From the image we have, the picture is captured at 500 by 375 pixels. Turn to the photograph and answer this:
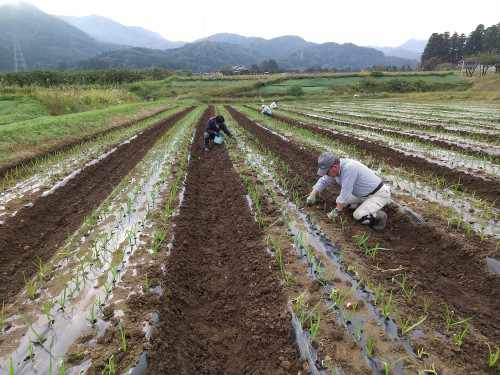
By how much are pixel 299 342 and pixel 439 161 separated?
6.22m

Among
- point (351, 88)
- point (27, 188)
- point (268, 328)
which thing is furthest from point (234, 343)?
point (351, 88)

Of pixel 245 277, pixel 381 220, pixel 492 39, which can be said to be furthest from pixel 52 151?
pixel 492 39

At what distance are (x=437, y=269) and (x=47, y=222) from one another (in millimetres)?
5800

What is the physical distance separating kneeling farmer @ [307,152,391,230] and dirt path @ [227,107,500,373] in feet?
0.68

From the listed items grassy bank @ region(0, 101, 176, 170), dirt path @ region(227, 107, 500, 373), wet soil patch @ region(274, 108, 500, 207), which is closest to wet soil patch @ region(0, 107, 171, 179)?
grassy bank @ region(0, 101, 176, 170)

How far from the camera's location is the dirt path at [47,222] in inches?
134

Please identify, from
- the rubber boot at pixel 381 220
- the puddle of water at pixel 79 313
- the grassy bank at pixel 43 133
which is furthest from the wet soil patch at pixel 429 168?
the grassy bank at pixel 43 133

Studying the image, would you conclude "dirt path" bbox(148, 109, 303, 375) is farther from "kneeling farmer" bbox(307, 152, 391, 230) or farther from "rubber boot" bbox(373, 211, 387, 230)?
"rubber boot" bbox(373, 211, 387, 230)

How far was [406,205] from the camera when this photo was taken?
4453 millimetres

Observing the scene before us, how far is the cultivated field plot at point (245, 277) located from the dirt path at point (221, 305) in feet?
0.05

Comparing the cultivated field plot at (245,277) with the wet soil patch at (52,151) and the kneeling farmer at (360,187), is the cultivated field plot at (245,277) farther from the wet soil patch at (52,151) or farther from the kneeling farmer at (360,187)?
the wet soil patch at (52,151)

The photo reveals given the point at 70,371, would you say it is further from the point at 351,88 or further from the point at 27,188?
the point at 351,88

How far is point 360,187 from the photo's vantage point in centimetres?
420

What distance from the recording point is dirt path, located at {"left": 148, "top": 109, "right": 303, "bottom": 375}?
222 centimetres
